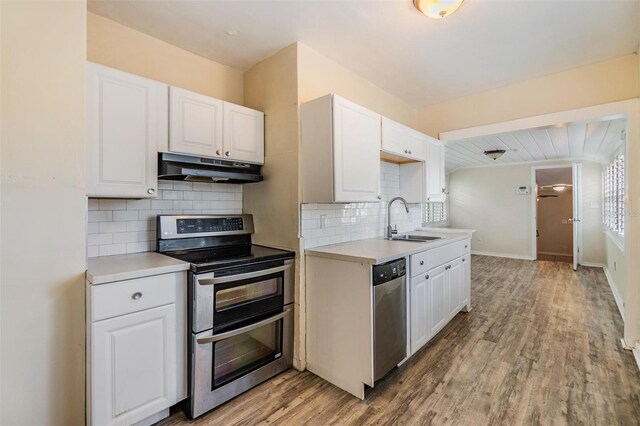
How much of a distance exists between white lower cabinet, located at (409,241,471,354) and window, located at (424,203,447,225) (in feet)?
11.7

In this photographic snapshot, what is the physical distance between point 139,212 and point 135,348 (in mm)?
933

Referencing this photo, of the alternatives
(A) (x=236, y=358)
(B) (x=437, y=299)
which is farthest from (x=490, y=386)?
(A) (x=236, y=358)

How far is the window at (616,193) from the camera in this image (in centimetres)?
375

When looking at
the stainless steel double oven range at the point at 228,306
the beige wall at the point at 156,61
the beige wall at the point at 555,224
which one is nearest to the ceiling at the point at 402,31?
the beige wall at the point at 156,61

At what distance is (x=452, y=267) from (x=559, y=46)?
79.1 inches

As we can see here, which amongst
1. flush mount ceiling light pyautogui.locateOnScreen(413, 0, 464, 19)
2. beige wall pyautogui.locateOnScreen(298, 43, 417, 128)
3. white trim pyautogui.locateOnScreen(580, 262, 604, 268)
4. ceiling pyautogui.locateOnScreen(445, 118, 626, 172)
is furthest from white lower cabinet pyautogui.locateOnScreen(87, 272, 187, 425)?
white trim pyautogui.locateOnScreen(580, 262, 604, 268)

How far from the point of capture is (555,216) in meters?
7.86

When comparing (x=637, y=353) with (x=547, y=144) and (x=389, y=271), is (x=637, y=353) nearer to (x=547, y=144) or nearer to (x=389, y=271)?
(x=389, y=271)

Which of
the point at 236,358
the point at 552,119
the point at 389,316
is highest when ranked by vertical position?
the point at 552,119

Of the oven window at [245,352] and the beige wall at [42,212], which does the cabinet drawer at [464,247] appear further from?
the beige wall at [42,212]

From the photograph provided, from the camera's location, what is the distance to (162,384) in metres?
1.66

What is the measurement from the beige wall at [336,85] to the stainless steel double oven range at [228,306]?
48.6 inches

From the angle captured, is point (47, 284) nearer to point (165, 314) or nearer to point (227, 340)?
point (165, 314)

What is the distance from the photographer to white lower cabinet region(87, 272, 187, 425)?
1462 mm
